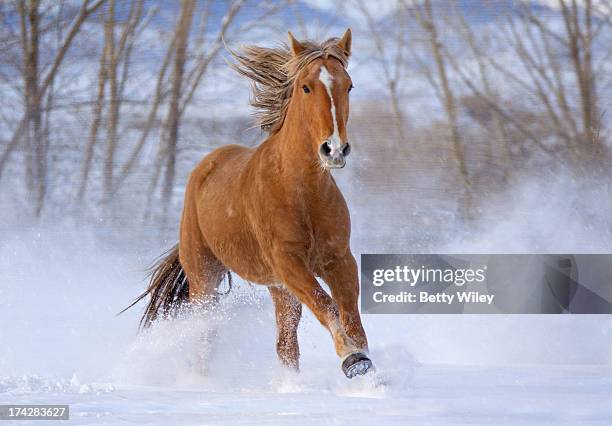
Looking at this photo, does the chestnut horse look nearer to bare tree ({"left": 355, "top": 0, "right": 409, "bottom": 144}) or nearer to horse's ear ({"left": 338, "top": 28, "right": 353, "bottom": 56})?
horse's ear ({"left": 338, "top": 28, "right": 353, "bottom": 56})

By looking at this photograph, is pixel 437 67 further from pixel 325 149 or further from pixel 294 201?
pixel 325 149

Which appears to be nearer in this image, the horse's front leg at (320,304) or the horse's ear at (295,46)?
the horse's front leg at (320,304)

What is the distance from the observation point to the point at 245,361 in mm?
4684

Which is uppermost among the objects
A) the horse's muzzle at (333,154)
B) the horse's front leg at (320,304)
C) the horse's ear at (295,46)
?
the horse's ear at (295,46)

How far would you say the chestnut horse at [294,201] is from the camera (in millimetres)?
3393

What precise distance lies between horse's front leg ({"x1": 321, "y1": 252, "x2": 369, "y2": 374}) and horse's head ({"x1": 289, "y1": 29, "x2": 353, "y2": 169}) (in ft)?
1.69

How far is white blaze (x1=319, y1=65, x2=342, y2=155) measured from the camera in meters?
3.24

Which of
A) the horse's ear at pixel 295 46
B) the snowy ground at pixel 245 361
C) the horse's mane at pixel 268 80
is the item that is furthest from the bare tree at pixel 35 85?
the horse's ear at pixel 295 46

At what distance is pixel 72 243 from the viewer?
6.56 metres

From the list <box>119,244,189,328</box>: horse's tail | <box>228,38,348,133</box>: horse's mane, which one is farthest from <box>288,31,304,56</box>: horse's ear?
<box>119,244,189,328</box>: horse's tail

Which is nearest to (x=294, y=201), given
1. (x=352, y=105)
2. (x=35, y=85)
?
(x=352, y=105)

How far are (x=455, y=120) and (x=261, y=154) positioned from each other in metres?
2.84

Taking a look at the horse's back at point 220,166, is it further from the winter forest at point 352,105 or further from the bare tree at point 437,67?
the bare tree at point 437,67

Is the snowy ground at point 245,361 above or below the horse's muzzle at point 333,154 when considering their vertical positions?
below
